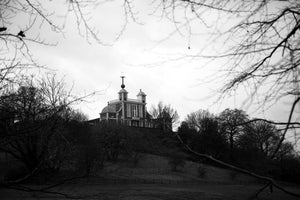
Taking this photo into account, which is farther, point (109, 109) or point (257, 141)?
point (109, 109)

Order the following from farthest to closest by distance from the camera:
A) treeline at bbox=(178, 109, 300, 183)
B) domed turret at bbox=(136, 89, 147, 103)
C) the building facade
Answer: domed turret at bbox=(136, 89, 147, 103), the building facade, treeline at bbox=(178, 109, 300, 183)

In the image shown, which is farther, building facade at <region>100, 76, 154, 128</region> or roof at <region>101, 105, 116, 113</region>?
roof at <region>101, 105, 116, 113</region>

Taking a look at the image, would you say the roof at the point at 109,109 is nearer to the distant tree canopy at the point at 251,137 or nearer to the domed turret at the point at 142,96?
the domed turret at the point at 142,96

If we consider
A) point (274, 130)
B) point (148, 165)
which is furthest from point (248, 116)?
point (148, 165)

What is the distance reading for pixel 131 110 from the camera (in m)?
83.9

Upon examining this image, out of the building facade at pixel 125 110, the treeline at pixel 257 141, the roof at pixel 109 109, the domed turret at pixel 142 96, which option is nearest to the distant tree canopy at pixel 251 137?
the treeline at pixel 257 141

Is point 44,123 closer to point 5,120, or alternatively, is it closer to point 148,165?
point 5,120

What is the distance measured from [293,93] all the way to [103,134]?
40.2m

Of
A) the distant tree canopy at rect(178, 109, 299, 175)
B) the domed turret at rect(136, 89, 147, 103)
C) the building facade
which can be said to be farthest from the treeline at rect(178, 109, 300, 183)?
the domed turret at rect(136, 89, 147, 103)

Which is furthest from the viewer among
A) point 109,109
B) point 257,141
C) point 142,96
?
point 142,96

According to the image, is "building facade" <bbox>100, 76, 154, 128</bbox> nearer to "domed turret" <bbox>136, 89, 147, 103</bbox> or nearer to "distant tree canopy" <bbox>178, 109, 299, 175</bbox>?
"domed turret" <bbox>136, 89, 147, 103</bbox>

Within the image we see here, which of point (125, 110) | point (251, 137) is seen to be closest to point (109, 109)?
point (125, 110)

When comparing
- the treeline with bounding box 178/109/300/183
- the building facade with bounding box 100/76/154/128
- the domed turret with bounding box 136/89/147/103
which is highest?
the domed turret with bounding box 136/89/147/103

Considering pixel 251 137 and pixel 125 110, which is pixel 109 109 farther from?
pixel 251 137
